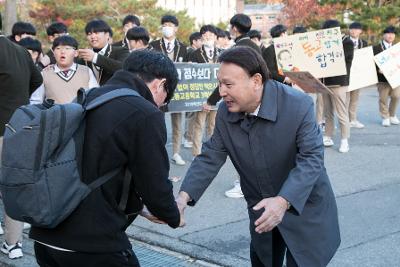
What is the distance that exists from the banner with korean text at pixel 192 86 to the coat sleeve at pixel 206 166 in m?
5.05

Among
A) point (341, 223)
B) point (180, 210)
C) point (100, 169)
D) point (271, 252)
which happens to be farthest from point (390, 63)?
point (100, 169)

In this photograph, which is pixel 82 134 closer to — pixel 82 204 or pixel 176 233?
pixel 82 204

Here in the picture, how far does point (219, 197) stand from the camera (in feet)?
21.7

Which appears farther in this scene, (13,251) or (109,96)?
(13,251)

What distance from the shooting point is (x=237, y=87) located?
108 inches

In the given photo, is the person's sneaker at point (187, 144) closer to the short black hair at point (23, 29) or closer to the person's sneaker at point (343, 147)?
the person's sneaker at point (343, 147)

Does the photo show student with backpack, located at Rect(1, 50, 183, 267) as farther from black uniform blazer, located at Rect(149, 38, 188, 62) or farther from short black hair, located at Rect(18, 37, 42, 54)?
black uniform blazer, located at Rect(149, 38, 188, 62)

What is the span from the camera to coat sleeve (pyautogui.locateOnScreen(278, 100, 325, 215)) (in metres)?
2.70

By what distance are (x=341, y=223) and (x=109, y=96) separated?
12.2 feet

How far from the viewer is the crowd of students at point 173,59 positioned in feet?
18.3

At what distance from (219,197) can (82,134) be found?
4.37m

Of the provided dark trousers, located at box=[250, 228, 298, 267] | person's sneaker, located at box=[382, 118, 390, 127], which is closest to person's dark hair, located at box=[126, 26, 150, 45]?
dark trousers, located at box=[250, 228, 298, 267]

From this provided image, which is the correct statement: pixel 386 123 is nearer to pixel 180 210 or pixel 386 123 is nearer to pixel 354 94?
pixel 354 94

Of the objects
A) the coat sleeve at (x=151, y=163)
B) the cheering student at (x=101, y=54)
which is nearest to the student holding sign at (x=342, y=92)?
the cheering student at (x=101, y=54)
